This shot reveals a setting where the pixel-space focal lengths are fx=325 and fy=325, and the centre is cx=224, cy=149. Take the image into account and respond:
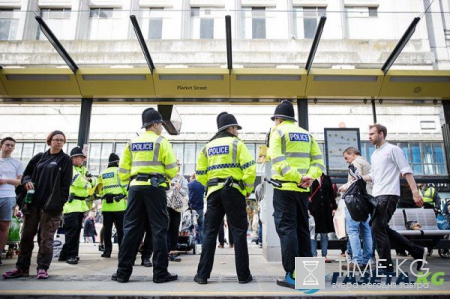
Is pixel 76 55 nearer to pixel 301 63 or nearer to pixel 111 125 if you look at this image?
pixel 111 125

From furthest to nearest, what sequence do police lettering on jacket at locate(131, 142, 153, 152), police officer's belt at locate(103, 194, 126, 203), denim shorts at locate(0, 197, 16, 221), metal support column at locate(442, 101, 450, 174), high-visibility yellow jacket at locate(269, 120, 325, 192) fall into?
metal support column at locate(442, 101, 450, 174) < police officer's belt at locate(103, 194, 126, 203) < denim shorts at locate(0, 197, 16, 221) < police lettering on jacket at locate(131, 142, 153, 152) < high-visibility yellow jacket at locate(269, 120, 325, 192)

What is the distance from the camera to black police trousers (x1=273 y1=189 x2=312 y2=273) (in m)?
3.52

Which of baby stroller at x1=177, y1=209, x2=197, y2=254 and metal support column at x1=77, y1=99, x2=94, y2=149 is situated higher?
metal support column at x1=77, y1=99, x2=94, y2=149

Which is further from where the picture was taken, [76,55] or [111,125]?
[111,125]

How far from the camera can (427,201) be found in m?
8.41

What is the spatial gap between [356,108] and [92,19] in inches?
290

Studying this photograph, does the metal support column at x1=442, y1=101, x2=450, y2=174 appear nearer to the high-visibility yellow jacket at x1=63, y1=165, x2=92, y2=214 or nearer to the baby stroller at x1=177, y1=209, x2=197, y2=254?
the baby stroller at x1=177, y1=209, x2=197, y2=254

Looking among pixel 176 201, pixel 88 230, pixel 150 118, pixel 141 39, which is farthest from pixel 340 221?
pixel 88 230

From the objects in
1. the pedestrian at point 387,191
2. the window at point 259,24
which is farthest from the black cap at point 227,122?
the window at point 259,24

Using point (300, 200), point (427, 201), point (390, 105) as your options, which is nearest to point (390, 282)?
point (300, 200)

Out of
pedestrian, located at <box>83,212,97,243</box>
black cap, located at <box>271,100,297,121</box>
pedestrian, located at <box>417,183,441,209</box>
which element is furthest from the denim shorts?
pedestrian, located at <box>83,212,97,243</box>

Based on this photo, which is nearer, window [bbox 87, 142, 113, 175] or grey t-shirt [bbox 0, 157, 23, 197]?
grey t-shirt [bbox 0, 157, 23, 197]

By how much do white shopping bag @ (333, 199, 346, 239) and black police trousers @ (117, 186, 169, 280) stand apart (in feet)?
10.0

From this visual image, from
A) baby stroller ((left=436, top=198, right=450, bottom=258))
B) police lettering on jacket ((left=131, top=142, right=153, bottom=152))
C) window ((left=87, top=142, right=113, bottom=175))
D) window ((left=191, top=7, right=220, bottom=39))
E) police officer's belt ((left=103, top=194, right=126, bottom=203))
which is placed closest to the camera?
police lettering on jacket ((left=131, top=142, right=153, bottom=152))
